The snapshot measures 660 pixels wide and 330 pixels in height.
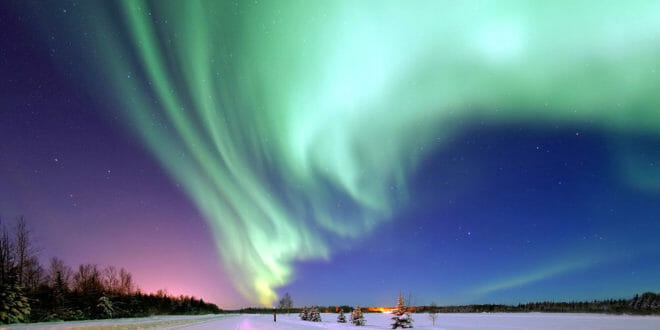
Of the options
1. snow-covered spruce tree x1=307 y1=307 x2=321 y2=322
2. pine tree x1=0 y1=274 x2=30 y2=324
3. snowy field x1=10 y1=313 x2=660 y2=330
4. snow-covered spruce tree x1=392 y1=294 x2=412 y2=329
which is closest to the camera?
snowy field x1=10 y1=313 x2=660 y2=330

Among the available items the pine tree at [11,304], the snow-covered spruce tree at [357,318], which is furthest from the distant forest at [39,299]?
the snow-covered spruce tree at [357,318]

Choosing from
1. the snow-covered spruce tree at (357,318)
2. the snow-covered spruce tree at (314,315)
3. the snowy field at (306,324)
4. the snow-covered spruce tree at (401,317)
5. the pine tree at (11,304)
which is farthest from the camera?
the snow-covered spruce tree at (314,315)

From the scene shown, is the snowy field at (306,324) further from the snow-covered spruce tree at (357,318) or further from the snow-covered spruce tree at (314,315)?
the snow-covered spruce tree at (314,315)

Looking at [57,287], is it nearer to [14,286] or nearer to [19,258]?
[19,258]

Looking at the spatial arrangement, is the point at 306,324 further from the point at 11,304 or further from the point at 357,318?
the point at 11,304

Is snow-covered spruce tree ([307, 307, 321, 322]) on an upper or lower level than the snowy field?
lower

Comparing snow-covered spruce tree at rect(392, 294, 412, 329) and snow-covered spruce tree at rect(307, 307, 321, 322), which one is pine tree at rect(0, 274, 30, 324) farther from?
snow-covered spruce tree at rect(307, 307, 321, 322)

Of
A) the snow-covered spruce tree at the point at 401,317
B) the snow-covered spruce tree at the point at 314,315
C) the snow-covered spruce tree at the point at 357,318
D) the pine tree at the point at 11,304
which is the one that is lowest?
the snow-covered spruce tree at the point at 314,315

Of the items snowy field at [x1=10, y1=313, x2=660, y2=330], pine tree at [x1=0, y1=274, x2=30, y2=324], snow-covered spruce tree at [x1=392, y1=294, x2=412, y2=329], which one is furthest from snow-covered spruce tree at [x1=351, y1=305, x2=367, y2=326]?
pine tree at [x1=0, y1=274, x2=30, y2=324]

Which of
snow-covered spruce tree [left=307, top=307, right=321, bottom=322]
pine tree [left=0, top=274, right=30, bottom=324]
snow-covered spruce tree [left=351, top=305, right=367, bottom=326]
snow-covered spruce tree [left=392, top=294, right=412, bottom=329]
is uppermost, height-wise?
pine tree [left=0, top=274, right=30, bottom=324]

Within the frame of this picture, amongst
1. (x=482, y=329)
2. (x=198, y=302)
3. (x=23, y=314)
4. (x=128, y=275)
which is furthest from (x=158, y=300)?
(x=482, y=329)

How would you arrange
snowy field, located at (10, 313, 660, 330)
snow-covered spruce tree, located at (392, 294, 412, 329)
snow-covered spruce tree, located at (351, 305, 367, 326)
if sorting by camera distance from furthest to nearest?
1. snow-covered spruce tree, located at (351, 305, 367, 326)
2. snow-covered spruce tree, located at (392, 294, 412, 329)
3. snowy field, located at (10, 313, 660, 330)

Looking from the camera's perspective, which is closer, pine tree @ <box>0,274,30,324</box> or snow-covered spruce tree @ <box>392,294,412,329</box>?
pine tree @ <box>0,274,30,324</box>

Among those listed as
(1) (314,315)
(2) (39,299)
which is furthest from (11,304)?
(1) (314,315)
